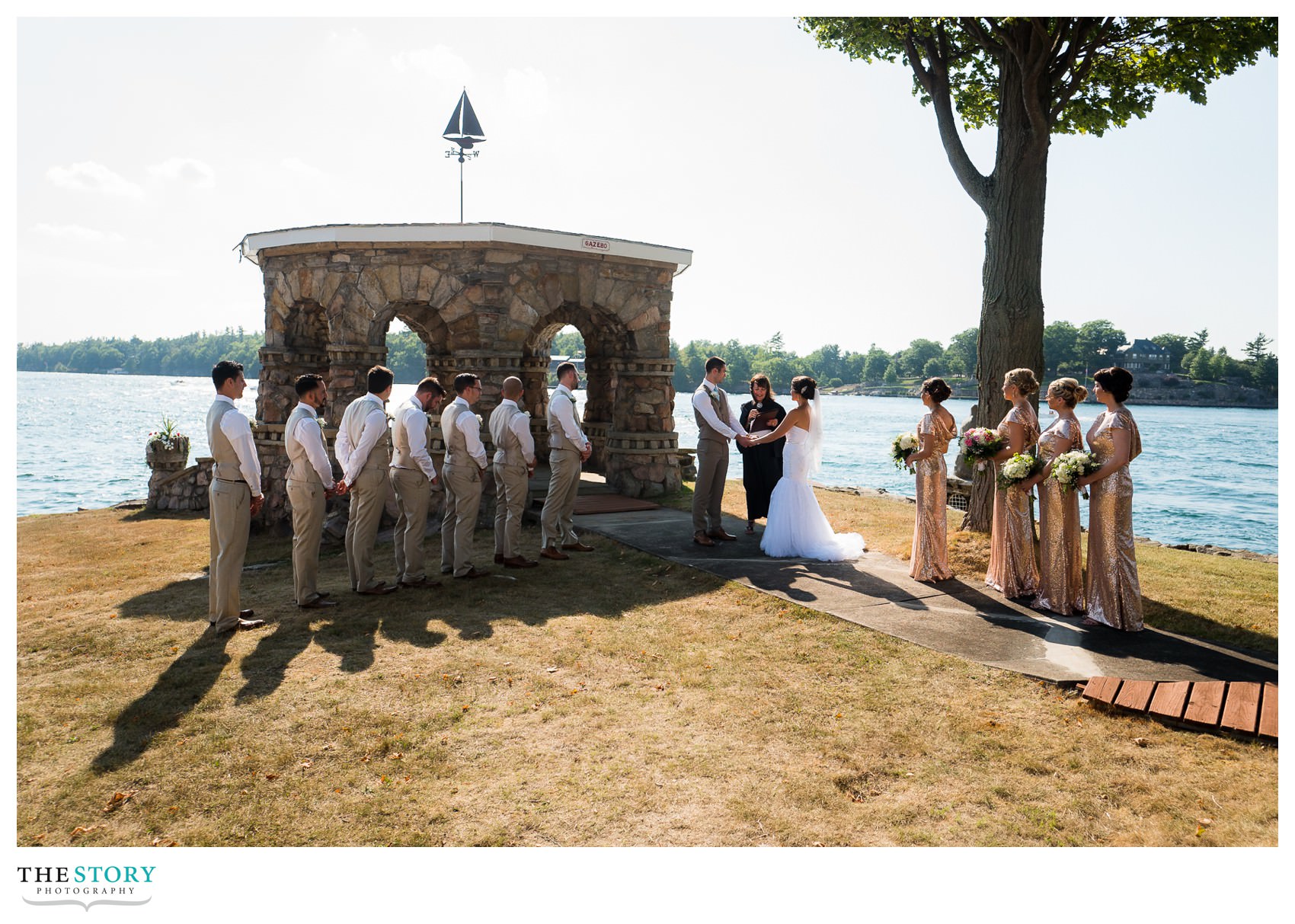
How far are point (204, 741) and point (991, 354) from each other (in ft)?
28.9

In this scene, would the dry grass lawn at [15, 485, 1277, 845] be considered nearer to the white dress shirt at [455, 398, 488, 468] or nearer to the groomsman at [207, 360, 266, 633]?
the groomsman at [207, 360, 266, 633]

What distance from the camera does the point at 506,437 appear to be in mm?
9461

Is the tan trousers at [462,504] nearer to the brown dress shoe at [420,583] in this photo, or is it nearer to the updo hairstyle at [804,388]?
the brown dress shoe at [420,583]

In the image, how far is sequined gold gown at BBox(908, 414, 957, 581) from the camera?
8.49 metres

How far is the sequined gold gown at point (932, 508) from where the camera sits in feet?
27.9

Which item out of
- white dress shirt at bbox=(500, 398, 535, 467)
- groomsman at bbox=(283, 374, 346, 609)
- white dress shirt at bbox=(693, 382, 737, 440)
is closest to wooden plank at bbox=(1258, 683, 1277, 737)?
white dress shirt at bbox=(693, 382, 737, 440)

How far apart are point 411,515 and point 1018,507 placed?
573 centimetres

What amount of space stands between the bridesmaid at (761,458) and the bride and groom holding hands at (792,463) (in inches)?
34.8

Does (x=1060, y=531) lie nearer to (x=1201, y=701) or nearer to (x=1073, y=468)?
(x=1073, y=468)

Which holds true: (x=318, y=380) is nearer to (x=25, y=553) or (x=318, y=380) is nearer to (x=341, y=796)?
(x=341, y=796)

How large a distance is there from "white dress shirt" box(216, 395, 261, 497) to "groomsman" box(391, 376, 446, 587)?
148cm

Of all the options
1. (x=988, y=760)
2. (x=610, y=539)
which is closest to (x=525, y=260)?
(x=610, y=539)

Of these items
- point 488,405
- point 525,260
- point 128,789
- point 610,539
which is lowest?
point 128,789

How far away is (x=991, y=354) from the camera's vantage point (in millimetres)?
10352
